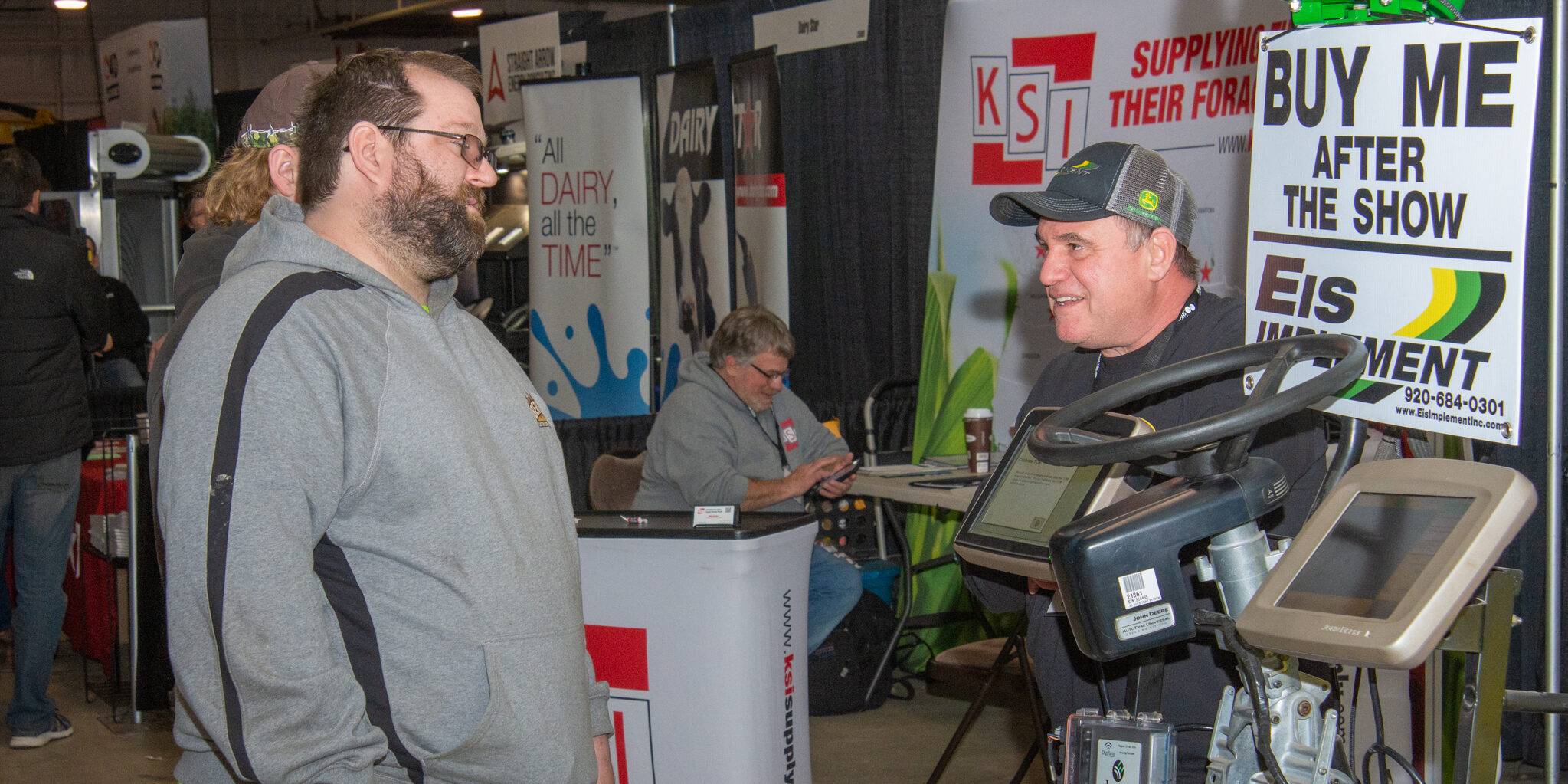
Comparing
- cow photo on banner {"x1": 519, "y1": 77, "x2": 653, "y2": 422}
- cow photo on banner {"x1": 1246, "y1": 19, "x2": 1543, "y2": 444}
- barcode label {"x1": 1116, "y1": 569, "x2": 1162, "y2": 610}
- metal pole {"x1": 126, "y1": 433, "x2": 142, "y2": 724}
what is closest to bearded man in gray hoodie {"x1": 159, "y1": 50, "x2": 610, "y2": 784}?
barcode label {"x1": 1116, "y1": 569, "x2": 1162, "y2": 610}

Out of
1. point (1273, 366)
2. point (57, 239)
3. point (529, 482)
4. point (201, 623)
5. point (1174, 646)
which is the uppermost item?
point (57, 239)

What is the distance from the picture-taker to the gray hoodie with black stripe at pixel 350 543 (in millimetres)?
A: 1197

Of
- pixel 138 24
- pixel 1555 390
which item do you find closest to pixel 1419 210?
pixel 1555 390

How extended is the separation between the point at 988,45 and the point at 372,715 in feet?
11.7

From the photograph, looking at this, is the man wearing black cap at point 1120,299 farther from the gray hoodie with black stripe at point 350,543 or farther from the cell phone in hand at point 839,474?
the cell phone in hand at point 839,474

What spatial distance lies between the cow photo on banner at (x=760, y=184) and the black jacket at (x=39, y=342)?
239 centimetres

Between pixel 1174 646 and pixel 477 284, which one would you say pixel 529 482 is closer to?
pixel 1174 646

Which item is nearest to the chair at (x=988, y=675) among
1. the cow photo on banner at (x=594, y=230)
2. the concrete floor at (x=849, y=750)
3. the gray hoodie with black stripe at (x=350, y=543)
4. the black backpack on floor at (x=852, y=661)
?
the concrete floor at (x=849, y=750)

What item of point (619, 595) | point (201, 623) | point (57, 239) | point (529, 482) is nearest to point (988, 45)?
point (619, 595)

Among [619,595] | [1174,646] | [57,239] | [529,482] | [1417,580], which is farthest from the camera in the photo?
[57,239]

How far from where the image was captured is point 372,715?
1288 millimetres

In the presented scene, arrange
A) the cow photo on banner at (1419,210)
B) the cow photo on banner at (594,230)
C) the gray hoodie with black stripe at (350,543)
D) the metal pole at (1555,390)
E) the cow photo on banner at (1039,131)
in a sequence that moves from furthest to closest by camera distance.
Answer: the cow photo on banner at (594,230) → the cow photo on banner at (1039,131) → the metal pole at (1555,390) → the cow photo on banner at (1419,210) → the gray hoodie with black stripe at (350,543)

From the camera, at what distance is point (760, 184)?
5.13 meters

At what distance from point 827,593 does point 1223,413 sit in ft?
10.4
